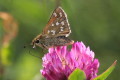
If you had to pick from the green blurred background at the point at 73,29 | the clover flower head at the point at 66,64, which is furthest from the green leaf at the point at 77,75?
the green blurred background at the point at 73,29

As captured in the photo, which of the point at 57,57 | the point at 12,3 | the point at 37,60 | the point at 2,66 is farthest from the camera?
the point at 37,60

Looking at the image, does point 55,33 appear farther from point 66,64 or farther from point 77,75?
point 77,75

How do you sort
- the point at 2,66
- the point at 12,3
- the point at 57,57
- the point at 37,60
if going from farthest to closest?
the point at 37,60, the point at 12,3, the point at 2,66, the point at 57,57

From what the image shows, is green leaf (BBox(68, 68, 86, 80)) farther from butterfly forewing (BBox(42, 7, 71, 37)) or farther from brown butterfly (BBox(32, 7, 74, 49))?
butterfly forewing (BBox(42, 7, 71, 37))

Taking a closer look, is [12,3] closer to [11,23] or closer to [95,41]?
[11,23]

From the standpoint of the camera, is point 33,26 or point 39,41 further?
point 33,26

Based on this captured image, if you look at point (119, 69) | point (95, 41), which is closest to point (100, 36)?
point (95, 41)

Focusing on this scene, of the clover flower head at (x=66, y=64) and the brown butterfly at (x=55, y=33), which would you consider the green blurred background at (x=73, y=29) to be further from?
the clover flower head at (x=66, y=64)
